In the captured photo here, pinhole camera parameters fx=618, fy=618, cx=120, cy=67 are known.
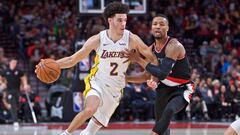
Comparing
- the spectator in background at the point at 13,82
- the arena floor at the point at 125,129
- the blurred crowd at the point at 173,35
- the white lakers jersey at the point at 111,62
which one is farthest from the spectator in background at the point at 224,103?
the white lakers jersey at the point at 111,62

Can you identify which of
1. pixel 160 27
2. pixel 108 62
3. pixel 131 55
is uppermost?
pixel 160 27

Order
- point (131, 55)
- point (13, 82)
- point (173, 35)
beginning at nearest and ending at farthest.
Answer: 1. point (131, 55)
2. point (13, 82)
3. point (173, 35)

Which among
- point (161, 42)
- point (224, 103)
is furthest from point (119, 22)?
point (224, 103)

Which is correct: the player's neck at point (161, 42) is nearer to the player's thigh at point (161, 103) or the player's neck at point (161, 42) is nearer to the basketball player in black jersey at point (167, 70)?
the basketball player in black jersey at point (167, 70)

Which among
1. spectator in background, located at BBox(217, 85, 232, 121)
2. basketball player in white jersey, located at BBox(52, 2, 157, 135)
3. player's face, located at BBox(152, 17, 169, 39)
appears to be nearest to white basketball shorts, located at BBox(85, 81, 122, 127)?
basketball player in white jersey, located at BBox(52, 2, 157, 135)

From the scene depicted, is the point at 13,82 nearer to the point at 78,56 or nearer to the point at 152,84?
the point at 78,56

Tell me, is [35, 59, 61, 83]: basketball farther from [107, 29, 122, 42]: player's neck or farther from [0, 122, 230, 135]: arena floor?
[0, 122, 230, 135]: arena floor

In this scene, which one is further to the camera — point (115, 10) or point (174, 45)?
point (115, 10)

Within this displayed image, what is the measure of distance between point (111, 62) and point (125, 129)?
5.97 m

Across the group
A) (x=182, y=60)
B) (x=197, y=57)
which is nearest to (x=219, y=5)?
(x=197, y=57)

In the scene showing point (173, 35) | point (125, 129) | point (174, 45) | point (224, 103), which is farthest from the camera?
point (173, 35)

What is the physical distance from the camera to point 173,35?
21.5 metres

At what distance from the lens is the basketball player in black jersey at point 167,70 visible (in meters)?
7.76

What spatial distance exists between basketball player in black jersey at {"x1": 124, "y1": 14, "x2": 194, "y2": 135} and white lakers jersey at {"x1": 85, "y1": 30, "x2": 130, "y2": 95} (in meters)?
0.23
